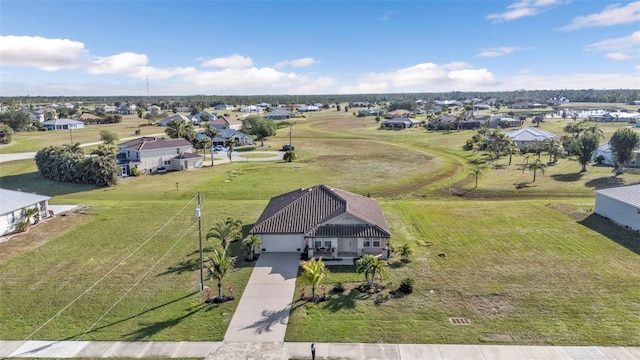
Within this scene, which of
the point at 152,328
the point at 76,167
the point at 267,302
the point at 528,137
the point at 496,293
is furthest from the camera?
the point at 528,137

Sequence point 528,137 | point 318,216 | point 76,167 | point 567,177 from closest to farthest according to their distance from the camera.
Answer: point 318,216 → point 76,167 → point 567,177 → point 528,137

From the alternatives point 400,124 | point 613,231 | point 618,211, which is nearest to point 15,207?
point 613,231

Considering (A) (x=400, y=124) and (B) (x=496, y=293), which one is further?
(A) (x=400, y=124)

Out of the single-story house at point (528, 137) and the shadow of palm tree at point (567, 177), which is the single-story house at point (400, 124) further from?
the shadow of palm tree at point (567, 177)

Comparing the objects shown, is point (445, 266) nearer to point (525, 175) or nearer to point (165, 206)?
point (165, 206)

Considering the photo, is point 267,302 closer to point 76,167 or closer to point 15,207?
point 15,207

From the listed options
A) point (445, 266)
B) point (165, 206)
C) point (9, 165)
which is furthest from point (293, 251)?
point (9, 165)

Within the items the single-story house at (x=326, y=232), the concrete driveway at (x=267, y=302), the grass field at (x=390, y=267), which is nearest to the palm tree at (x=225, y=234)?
the grass field at (x=390, y=267)
